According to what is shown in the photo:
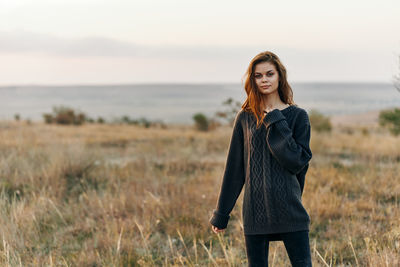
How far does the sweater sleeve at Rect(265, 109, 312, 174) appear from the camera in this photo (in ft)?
7.50

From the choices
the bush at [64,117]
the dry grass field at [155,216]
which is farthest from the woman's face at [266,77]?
the bush at [64,117]

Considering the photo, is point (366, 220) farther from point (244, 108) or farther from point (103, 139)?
point (103, 139)

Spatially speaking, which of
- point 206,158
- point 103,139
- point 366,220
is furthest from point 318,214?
point 103,139

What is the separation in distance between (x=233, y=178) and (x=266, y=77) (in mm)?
686

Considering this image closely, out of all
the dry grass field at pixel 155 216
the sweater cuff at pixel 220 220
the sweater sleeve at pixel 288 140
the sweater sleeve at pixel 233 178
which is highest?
the sweater sleeve at pixel 288 140

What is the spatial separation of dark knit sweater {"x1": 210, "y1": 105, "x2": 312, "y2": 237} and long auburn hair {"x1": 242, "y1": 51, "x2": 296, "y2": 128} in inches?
2.8

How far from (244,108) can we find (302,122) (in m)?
0.38

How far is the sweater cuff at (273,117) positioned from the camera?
92.2 inches

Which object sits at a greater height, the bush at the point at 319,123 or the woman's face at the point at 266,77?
the woman's face at the point at 266,77

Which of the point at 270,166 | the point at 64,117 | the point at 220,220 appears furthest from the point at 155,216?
the point at 64,117

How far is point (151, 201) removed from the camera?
5281 mm

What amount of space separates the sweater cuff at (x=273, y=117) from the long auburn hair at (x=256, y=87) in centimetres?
7

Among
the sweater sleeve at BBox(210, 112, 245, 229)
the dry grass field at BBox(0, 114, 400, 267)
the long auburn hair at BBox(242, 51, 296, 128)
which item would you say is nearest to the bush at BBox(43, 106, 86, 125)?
the dry grass field at BBox(0, 114, 400, 267)

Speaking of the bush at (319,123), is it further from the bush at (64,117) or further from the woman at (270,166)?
the woman at (270,166)
